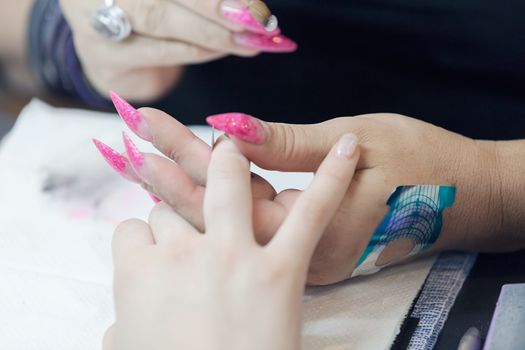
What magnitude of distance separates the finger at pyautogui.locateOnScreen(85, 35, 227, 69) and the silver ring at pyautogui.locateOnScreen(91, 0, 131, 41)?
0.06 feet

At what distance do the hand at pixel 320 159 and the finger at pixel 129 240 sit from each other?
3cm

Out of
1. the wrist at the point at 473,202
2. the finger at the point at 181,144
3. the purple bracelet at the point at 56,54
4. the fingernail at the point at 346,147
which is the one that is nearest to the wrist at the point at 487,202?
the wrist at the point at 473,202

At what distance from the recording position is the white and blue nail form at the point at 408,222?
1.65 feet

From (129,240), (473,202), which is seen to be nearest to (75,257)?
(129,240)

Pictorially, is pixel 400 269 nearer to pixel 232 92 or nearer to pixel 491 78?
pixel 491 78

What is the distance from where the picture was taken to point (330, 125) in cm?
51

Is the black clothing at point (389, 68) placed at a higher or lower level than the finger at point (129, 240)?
higher

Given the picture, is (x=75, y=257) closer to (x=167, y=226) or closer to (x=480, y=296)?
(x=167, y=226)

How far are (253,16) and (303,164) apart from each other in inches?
7.8

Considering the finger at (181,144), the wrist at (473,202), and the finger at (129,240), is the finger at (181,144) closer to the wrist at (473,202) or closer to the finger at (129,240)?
the finger at (129,240)

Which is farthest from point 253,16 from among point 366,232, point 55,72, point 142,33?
point 55,72

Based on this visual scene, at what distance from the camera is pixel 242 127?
0.48m

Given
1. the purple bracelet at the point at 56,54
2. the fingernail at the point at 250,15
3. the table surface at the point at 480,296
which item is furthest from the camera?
the purple bracelet at the point at 56,54

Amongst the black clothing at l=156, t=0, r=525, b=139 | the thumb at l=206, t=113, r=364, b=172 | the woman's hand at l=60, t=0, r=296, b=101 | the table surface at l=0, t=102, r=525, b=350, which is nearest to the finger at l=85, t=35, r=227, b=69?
the woman's hand at l=60, t=0, r=296, b=101
